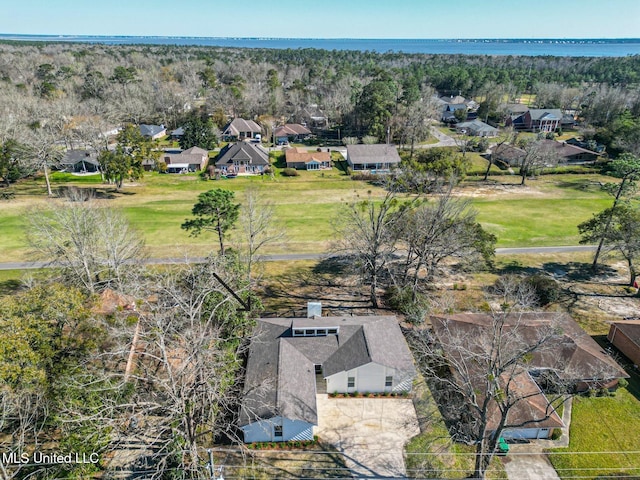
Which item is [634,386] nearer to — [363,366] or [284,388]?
[363,366]

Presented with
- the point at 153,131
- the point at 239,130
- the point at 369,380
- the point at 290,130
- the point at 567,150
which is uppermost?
the point at 239,130

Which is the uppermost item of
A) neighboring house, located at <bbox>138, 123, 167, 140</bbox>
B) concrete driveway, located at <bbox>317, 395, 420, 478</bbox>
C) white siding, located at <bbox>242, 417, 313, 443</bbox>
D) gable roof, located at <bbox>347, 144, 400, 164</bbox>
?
neighboring house, located at <bbox>138, 123, 167, 140</bbox>

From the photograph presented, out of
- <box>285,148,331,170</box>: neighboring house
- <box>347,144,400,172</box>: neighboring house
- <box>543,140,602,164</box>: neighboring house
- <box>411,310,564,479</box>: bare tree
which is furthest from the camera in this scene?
<box>543,140,602,164</box>: neighboring house

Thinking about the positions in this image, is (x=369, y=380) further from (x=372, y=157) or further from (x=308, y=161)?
(x=308, y=161)

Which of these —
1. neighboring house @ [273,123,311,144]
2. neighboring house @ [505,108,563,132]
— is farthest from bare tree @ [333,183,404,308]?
neighboring house @ [505,108,563,132]

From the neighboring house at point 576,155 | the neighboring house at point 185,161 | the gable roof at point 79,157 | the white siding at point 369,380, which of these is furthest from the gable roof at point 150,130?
the white siding at point 369,380

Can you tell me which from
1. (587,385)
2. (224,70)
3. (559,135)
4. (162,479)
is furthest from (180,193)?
(224,70)

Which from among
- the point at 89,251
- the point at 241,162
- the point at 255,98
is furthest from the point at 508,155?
the point at 89,251

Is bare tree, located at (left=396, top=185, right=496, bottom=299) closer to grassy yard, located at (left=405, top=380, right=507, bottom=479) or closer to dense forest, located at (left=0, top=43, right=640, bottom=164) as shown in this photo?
grassy yard, located at (left=405, top=380, right=507, bottom=479)
